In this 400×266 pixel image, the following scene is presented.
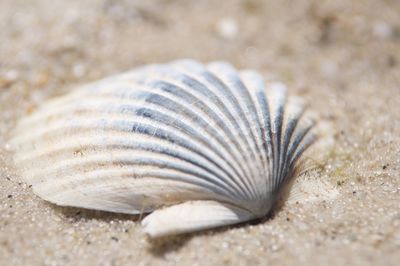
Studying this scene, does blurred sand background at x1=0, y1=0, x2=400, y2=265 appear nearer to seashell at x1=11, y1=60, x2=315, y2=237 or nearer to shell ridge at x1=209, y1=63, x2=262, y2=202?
seashell at x1=11, y1=60, x2=315, y2=237

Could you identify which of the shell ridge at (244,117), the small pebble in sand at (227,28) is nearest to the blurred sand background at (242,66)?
the small pebble in sand at (227,28)

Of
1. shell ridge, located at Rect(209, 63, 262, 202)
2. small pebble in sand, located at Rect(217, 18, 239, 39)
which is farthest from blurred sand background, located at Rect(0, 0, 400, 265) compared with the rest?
shell ridge, located at Rect(209, 63, 262, 202)

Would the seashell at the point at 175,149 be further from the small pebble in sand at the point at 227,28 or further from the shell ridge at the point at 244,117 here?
the small pebble in sand at the point at 227,28

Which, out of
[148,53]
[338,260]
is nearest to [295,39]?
[148,53]

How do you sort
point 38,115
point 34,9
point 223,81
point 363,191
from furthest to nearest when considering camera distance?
point 34,9 → point 38,115 → point 223,81 → point 363,191

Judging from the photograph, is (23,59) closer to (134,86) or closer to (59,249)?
(134,86)
